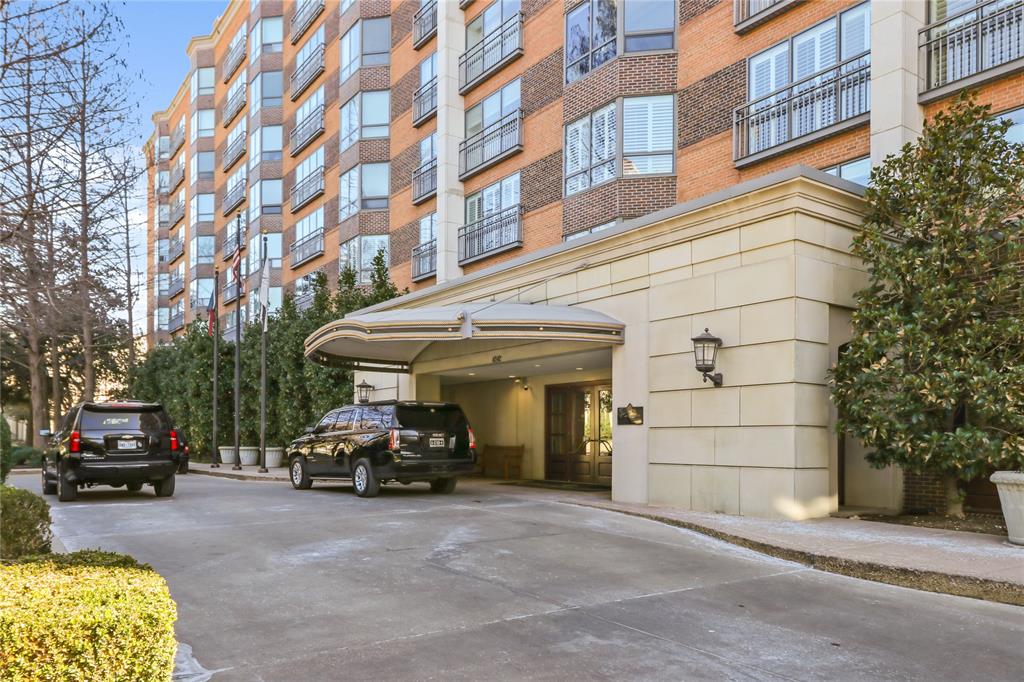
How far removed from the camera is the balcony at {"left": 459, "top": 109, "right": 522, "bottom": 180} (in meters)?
23.0

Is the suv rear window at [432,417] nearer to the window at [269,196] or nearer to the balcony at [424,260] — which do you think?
the balcony at [424,260]

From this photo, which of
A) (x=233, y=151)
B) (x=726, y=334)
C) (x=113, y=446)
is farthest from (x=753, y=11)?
(x=233, y=151)

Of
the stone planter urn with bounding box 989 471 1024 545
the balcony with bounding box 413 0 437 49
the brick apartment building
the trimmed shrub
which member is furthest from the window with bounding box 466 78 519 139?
the trimmed shrub

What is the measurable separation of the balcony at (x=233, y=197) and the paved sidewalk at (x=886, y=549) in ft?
122

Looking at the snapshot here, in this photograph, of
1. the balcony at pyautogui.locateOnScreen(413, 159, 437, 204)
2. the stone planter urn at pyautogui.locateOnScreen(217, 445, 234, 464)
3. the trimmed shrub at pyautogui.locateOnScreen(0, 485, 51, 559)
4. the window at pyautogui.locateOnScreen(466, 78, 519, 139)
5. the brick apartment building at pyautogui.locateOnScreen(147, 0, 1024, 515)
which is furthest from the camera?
the stone planter urn at pyautogui.locateOnScreen(217, 445, 234, 464)

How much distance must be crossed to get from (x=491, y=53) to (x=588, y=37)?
4.83 m

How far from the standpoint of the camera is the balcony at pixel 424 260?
2644 cm

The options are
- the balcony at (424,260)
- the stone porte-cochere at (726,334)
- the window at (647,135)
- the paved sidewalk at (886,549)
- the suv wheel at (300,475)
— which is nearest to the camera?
the paved sidewalk at (886,549)

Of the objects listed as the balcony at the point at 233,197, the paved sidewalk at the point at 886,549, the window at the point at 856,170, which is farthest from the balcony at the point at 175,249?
the paved sidewalk at the point at 886,549

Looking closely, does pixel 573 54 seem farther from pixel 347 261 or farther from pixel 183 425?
pixel 183 425

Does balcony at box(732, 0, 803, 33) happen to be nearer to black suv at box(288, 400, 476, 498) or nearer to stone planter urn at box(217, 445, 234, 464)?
black suv at box(288, 400, 476, 498)

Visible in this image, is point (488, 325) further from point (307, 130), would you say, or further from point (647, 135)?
point (307, 130)

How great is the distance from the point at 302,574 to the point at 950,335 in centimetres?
842

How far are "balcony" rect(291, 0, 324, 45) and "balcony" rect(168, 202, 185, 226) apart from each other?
2113 centimetres
